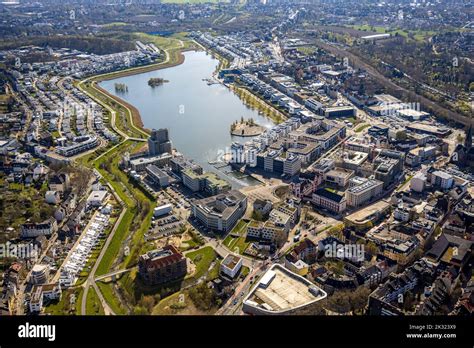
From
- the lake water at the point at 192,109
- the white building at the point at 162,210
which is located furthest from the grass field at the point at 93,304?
the lake water at the point at 192,109

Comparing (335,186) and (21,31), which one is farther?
(21,31)

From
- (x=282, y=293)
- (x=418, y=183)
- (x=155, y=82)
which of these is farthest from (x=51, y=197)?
(x=155, y=82)

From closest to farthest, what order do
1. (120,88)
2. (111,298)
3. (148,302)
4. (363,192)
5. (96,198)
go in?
(148,302) → (111,298) → (363,192) → (96,198) → (120,88)

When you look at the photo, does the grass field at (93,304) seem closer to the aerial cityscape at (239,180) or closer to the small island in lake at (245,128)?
the aerial cityscape at (239,180)

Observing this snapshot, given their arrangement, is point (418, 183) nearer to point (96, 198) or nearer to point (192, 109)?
point (96, 198)

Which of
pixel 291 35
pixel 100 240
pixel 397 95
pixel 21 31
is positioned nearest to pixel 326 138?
pixel 397 95
